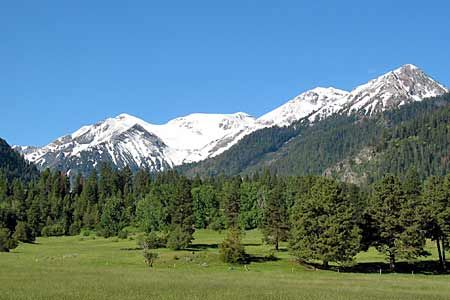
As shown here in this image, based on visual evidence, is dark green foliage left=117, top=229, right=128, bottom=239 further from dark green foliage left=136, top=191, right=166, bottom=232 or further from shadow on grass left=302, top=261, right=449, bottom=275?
shadow on grass left=302, top=261, right=449, bottom=275

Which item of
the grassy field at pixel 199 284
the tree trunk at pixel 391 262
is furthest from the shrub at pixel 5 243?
the tree trunk at pixel 391 262

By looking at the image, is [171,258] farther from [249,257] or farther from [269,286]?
[269,286]

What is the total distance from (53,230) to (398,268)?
412ft

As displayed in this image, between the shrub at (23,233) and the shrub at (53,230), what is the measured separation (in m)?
32.4

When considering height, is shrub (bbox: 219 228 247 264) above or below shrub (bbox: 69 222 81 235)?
below

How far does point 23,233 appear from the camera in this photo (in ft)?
488

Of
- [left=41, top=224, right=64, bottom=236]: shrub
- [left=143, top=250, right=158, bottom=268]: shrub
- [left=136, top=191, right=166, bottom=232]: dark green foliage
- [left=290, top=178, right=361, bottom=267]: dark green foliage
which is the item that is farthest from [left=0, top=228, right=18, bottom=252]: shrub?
[left=41, top=224, right=64, bottom=236]: shrub

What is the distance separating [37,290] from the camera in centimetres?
4956

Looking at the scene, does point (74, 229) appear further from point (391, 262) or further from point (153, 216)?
point (391, 262)

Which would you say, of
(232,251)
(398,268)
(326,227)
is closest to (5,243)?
(232,251)

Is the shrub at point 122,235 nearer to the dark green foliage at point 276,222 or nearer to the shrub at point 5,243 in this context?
the shrub at point 5,243

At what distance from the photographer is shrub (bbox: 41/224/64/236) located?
183875 millimetres

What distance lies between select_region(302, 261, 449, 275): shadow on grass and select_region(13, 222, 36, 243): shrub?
85.1m

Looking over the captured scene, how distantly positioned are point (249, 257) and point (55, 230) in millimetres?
103708
